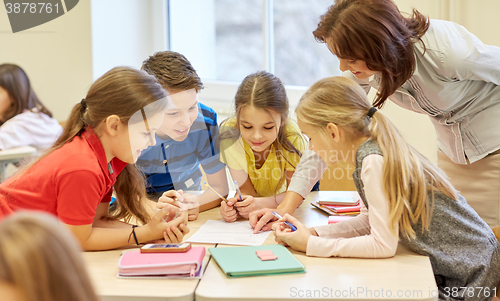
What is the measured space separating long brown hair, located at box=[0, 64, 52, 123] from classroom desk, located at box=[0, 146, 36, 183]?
1.11 feet

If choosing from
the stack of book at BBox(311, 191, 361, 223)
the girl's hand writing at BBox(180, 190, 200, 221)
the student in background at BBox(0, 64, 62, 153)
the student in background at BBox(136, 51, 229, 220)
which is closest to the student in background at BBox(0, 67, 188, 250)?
the girl's hand writing at BBox(180, 190, 200, 221)

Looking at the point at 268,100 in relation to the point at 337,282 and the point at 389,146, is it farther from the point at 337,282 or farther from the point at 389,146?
the point at 337,282

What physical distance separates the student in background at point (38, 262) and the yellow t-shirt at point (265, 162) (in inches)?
48.8

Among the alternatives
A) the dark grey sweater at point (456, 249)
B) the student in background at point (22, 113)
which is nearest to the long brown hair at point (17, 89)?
the student in background at point (22, 113)

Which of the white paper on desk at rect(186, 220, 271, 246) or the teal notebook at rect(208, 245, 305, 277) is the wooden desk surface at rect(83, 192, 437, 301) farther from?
the white paper on desk at rect(186, 220, 271, 246)

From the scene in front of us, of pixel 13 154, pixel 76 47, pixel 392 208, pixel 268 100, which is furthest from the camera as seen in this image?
pixel 76 47

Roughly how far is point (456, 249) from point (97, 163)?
3.14ft

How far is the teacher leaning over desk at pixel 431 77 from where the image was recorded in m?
1.24

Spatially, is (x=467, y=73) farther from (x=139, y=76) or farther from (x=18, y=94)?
(x=18, y=94)

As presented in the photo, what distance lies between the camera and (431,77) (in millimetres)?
1413

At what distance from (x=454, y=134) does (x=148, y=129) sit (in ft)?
3.67

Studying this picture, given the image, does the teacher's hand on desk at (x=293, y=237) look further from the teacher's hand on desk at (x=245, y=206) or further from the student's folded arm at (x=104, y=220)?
the student's folded arm at (x=104, y=220)

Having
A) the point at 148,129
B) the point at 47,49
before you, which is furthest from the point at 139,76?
the point at 47,49

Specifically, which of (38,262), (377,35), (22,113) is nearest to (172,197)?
(377,35)
